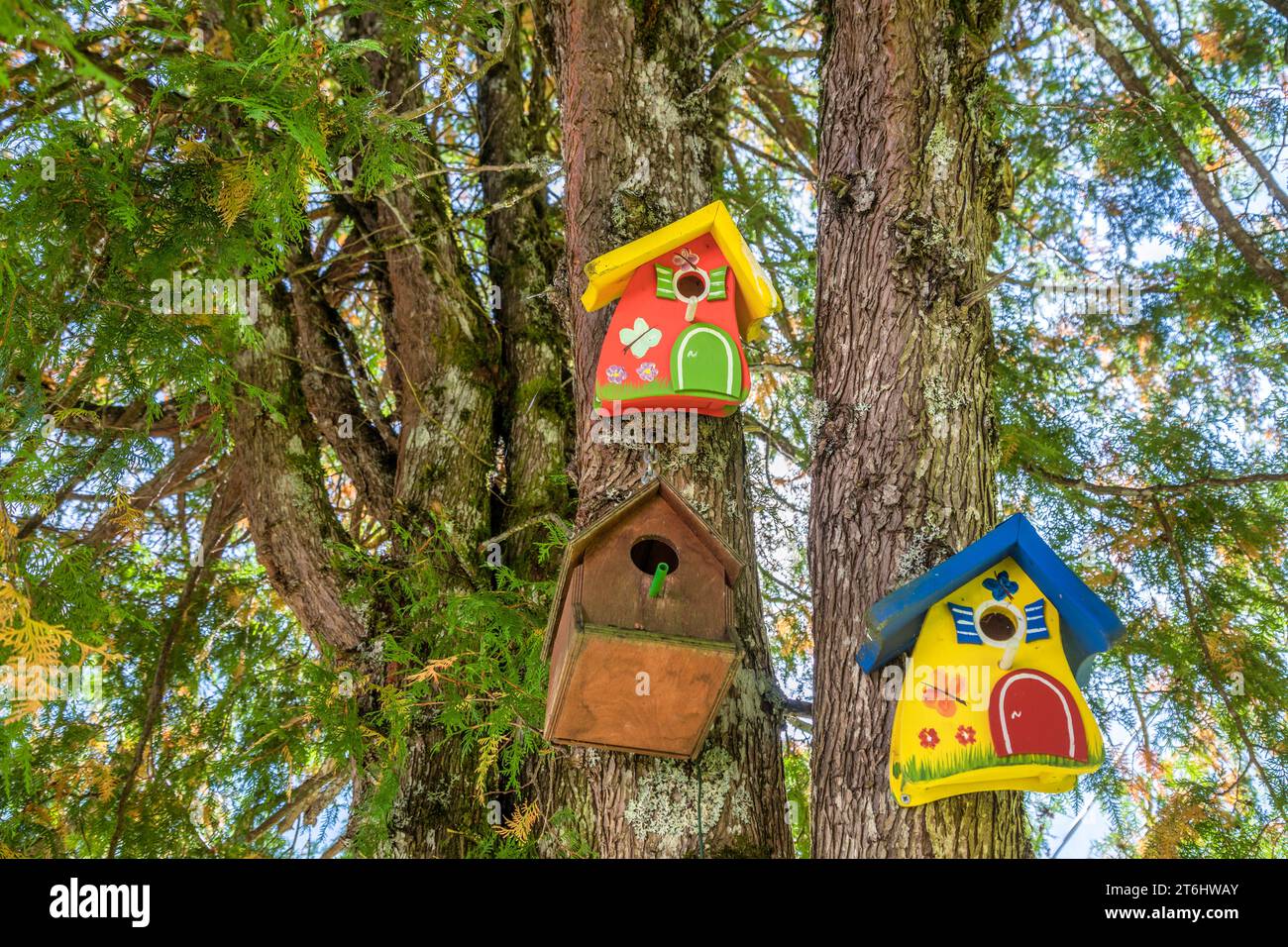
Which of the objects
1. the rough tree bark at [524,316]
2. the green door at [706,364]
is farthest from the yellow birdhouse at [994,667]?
the rough tree bark at [524,316]

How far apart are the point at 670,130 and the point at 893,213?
998mm

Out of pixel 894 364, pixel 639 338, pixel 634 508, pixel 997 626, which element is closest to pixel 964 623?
pixel 997 626

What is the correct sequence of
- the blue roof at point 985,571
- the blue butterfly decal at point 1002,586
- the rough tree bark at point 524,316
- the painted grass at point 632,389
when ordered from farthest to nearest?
the rough tree bark at point 524,316 → the painted grass at point 632,389 → the blue butterfly decal at point 1002,586 → the blue roof at point 985,571

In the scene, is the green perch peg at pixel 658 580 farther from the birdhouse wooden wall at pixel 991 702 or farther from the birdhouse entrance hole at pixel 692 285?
the birdhouse entrance hole at pixel 692 285

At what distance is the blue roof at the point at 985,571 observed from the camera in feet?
8.92

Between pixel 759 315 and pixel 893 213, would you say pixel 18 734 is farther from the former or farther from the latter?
pixel 893 213

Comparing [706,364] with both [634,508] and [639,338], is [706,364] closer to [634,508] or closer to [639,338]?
[639,338]

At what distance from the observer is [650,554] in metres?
3.07

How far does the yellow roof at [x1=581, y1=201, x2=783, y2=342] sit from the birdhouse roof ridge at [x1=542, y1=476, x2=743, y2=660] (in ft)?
2.60

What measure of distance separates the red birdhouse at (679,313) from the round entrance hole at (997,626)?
37.5 inches

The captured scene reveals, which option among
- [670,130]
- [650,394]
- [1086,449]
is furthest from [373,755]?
[1086,449]

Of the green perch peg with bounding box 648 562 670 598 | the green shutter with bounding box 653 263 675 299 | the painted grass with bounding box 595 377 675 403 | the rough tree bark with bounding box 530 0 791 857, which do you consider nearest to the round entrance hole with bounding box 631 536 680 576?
the green perch peg with bounding box 648 562 670 598

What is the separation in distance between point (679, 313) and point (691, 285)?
0.13m
